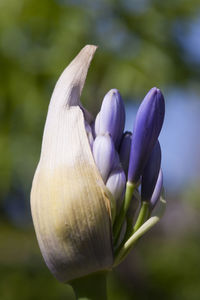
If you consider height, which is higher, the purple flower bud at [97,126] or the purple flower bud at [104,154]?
the purple flower bud at [97,126]

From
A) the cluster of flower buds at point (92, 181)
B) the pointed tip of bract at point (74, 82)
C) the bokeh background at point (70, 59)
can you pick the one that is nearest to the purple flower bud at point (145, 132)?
the cluster of flower buds at point (92, 181)

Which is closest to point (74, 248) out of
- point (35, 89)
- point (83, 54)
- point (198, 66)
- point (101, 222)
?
point (101, 222)

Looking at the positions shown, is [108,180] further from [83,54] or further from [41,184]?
[83,54]

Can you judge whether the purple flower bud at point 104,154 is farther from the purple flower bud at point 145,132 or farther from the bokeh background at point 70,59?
the bokeh background at point 70,59

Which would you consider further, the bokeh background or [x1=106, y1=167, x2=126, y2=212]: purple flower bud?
the bokeh background

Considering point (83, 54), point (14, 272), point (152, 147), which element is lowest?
point (14, 272)

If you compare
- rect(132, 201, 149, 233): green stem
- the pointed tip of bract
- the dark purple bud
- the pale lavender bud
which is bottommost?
rect(132, 201, 149, 233): green stem

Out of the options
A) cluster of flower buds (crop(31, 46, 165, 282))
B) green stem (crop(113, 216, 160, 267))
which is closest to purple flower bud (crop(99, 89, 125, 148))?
cluster of flower buds (crop(31, 46, 165, 282))

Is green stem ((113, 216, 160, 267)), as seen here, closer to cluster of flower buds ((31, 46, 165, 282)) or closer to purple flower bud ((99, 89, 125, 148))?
cluster of flower buds ((31, 46, 165, 282))
